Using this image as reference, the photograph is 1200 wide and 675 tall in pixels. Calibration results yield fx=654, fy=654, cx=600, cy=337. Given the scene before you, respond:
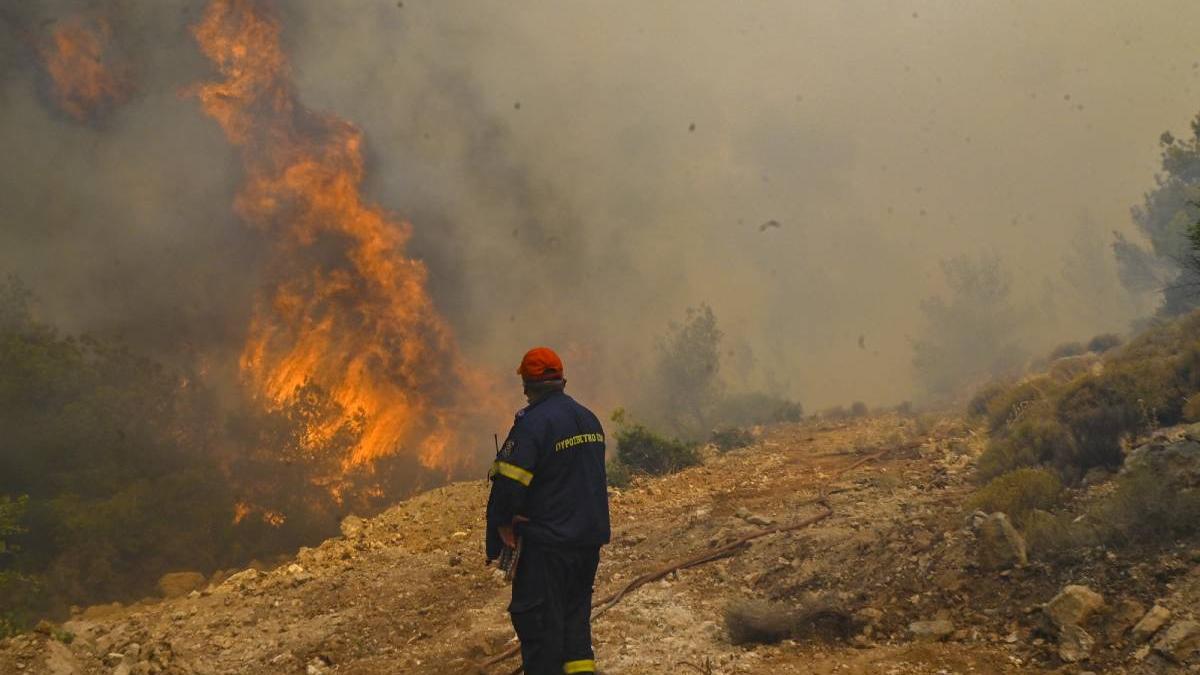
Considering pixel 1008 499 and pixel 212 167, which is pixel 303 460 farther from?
pixel 1008 499

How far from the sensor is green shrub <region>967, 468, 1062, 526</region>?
287 inches

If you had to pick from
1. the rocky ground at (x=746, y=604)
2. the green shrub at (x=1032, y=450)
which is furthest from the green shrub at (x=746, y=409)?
the rocky ground at (x=746, y=604)

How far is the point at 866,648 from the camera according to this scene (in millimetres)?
5387

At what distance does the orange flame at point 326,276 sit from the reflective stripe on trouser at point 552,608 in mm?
15004

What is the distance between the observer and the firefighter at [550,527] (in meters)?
3.82

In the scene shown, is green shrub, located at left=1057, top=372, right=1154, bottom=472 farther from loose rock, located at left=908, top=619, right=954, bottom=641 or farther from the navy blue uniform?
the navy blue uniform

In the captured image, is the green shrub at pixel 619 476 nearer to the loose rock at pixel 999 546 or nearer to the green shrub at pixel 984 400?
the loose rock at pixel 999 546

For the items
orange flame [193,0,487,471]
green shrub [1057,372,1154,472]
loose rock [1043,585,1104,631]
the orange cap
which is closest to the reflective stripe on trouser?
the orange cap

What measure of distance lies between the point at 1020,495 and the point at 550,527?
6211 mm

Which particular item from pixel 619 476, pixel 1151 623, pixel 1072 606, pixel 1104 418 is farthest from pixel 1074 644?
pixel 619 476

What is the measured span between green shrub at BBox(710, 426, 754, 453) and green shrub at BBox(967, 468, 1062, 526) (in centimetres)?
1139

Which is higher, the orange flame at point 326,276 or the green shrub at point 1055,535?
the orange flame at point 326,276

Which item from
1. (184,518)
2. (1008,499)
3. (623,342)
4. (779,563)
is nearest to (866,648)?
(779,563)

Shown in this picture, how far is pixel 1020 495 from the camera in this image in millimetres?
7426
